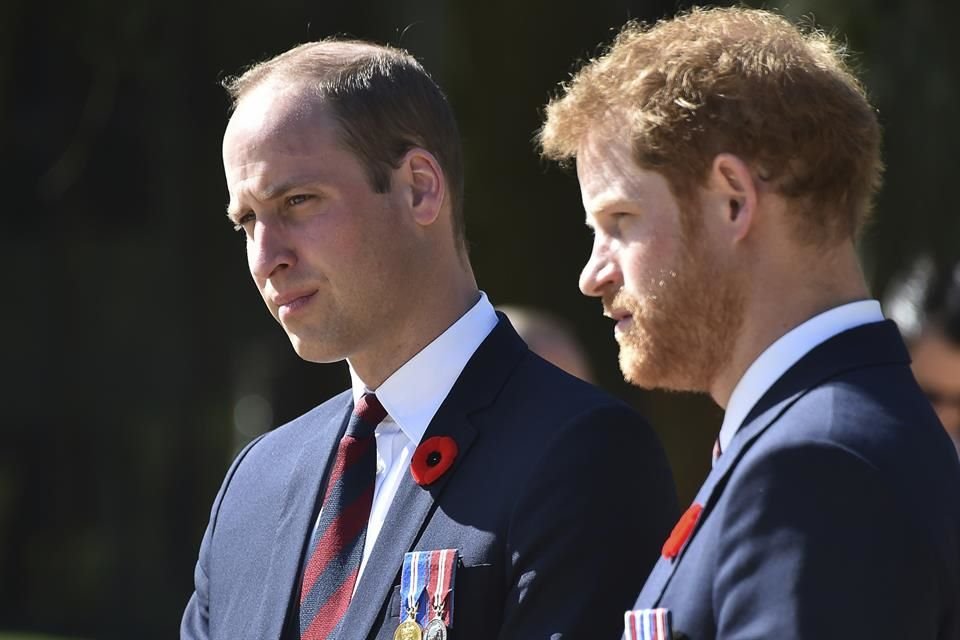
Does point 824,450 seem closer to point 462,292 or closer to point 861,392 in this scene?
point 861,392

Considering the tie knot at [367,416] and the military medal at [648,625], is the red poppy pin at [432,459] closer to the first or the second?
the tie knot at [367,416]

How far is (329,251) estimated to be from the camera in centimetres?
263

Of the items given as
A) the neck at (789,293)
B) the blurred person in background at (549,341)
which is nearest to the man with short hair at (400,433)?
the neck at (789,293)

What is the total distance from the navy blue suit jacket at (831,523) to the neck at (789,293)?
0.08 meters

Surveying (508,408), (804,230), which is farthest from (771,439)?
(508,408)

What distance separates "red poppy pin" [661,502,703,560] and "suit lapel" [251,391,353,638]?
0.84 meters

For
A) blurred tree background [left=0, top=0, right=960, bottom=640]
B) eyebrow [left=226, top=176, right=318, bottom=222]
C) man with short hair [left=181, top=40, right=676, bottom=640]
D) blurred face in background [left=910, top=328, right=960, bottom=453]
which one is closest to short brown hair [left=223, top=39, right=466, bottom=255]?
man with short hair [left=181, top=40, right=676, bottom=640]

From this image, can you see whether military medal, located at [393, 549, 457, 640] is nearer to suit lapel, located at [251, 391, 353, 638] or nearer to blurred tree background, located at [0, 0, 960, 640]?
suit lapel, located at [251, 391, 353, 638]

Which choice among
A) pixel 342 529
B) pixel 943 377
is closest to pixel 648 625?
pixel 342 529

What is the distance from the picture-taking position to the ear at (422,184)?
2.76 meters

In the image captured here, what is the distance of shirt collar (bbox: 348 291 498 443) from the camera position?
107 inches

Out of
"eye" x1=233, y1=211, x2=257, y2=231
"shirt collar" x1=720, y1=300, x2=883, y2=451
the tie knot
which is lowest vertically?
the tie knot

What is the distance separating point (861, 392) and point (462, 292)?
977 millimetres

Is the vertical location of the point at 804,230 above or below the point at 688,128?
below
